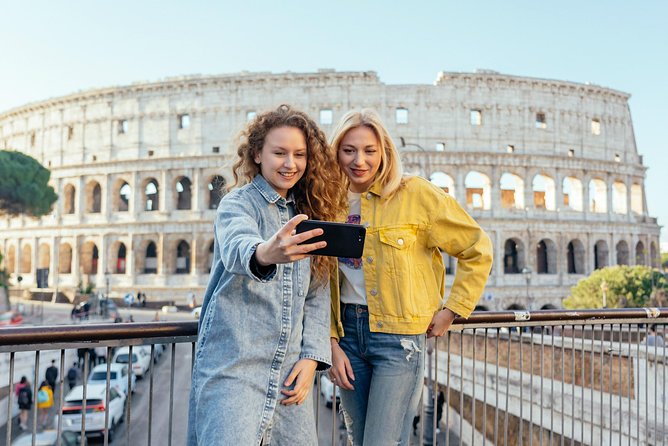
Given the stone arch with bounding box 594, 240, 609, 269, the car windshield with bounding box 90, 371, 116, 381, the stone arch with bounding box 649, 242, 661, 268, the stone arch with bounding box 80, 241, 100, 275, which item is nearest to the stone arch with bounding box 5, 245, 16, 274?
the stone arch with bounding box 80, 241, 100, 275

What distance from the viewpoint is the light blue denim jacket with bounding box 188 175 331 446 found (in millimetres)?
1941

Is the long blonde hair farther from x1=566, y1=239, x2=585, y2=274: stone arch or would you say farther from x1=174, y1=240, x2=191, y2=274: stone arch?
x1=566, y1=239, x2=585, y2=274: stone arch

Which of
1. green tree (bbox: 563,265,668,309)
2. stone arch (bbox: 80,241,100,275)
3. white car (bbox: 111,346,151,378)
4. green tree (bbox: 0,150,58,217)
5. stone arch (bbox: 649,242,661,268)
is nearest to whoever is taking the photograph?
white car (bbox: 111,346,151,378)

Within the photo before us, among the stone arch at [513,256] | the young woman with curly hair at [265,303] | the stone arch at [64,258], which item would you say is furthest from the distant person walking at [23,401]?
the stone arch at [513,256]

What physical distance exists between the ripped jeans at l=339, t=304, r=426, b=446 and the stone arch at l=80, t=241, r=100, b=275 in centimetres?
3713

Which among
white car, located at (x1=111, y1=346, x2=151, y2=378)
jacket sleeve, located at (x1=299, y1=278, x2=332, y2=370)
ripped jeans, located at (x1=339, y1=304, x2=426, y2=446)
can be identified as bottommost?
white car, located at (x1=111, y1=346, x2=151, y2=378)

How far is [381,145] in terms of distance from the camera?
2.56 metres

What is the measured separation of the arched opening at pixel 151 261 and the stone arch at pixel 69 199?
6664 mm

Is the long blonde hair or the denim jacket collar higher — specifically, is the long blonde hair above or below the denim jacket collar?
above

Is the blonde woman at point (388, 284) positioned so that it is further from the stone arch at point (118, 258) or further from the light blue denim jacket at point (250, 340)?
the stone arch at point (118, 258)

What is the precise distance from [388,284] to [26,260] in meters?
43.1

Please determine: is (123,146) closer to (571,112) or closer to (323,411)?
(323,411)

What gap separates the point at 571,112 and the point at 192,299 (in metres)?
28.0

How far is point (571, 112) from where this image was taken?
117ft
